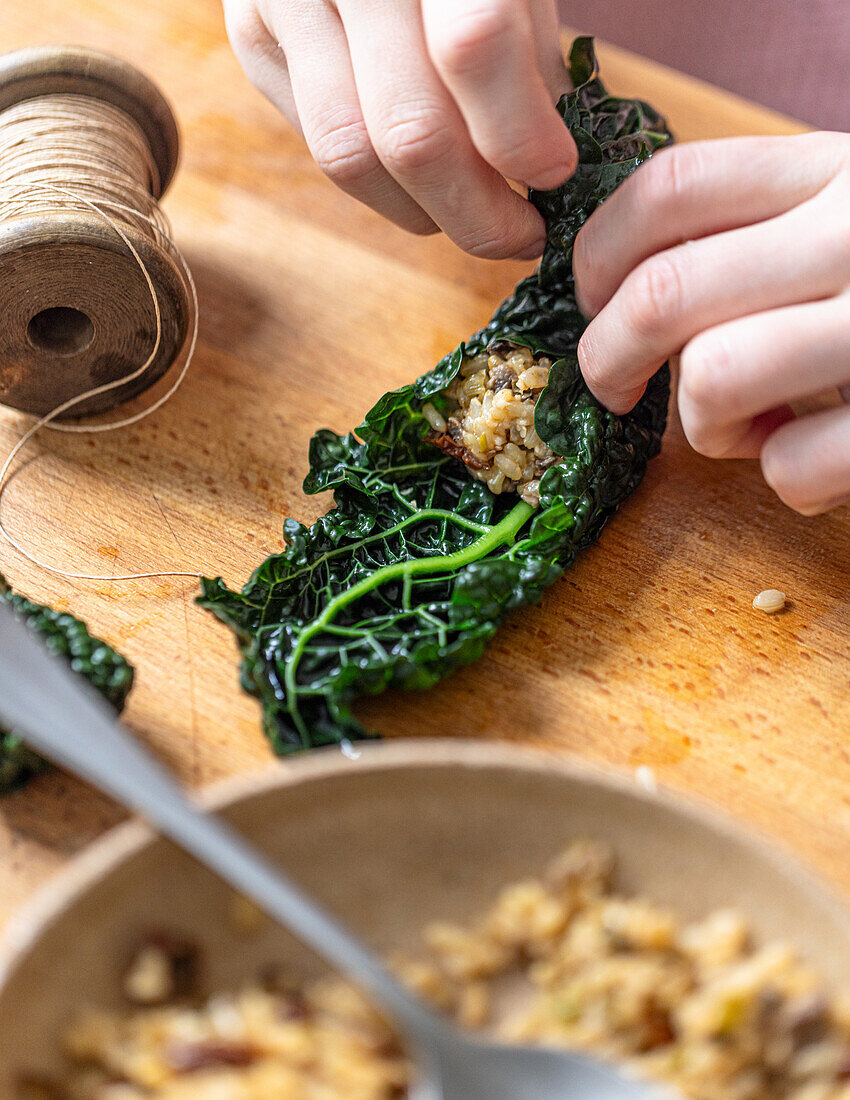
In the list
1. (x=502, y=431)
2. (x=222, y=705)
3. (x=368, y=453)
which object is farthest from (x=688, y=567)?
(x=222, y=705)

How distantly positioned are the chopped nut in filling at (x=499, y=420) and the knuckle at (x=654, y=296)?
0.19 metres

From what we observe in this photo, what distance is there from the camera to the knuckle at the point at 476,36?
1238mm

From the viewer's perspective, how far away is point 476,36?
1.24 m

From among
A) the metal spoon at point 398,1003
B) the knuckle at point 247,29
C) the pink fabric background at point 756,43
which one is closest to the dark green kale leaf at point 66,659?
the metal spoon at point 398,1003

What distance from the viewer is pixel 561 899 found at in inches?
43.4

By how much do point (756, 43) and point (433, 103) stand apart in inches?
68.5

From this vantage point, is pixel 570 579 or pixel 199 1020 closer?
pixel 199 1020

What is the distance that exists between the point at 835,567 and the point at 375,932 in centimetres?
97

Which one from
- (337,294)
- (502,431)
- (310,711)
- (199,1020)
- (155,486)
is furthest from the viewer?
(337,294)

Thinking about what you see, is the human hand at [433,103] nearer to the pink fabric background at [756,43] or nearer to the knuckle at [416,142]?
the knuckle at [416,142]

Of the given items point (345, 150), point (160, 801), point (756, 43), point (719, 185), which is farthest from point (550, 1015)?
point (756, 43)

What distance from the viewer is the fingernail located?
162 centimetres

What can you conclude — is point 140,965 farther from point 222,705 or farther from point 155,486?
point 155,486

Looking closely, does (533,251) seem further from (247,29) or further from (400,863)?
(400,863)
